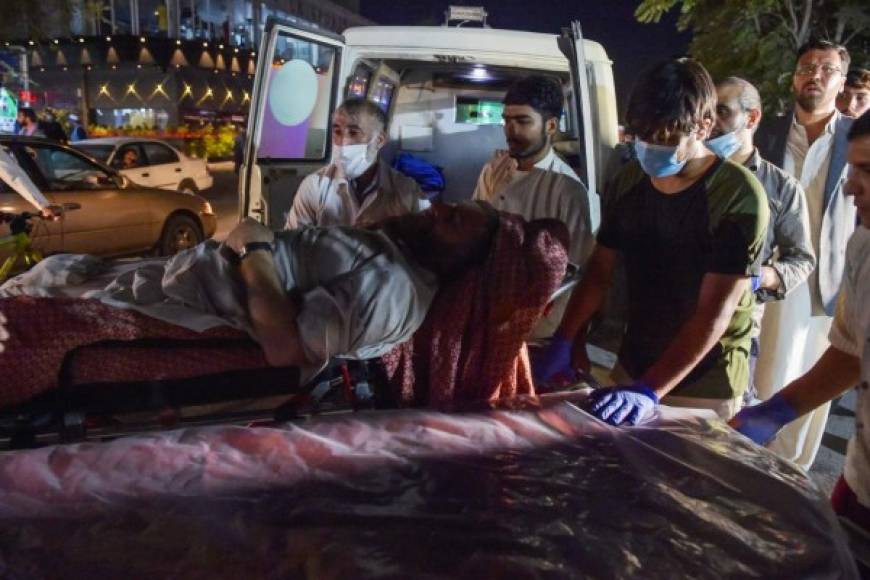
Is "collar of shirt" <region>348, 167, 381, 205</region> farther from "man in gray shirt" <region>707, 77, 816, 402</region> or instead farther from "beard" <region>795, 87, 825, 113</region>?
"beard" <region>795, 87, 825, 113</region>

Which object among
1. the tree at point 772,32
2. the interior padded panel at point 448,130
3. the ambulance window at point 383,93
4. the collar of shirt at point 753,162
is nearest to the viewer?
the collar of shirt at point 753,162

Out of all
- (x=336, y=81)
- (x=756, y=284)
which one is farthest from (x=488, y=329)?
(x=336, y=81)

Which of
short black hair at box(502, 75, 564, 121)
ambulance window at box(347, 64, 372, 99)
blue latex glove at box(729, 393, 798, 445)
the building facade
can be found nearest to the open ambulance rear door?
ambulance window at box(347, 64, 372, 99)

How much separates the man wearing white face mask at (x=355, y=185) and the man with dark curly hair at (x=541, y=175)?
581mm

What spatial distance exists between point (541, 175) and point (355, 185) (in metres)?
1.02

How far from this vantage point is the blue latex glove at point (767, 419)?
199 cm

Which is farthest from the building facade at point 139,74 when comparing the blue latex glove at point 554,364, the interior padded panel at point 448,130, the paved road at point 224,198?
the blue latex glove at point 554,364

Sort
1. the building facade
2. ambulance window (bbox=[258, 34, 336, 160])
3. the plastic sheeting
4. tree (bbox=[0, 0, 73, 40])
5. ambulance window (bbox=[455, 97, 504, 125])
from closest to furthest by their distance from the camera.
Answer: the plastic sheeting
ambulance window (bbox=[258, 34, 336, 160])
ambulance window (bbox=[455, 97, 504, 125])
tree (bbox=[0, 0, 73, 40])
the building facade

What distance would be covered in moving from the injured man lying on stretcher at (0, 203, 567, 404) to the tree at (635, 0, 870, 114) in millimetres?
8362

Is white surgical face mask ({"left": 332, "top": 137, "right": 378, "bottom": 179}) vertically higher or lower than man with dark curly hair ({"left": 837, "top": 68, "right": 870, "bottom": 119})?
lower

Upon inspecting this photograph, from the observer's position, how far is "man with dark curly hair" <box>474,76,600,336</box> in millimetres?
3145

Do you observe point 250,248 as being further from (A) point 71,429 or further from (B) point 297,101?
(B) point 297,101

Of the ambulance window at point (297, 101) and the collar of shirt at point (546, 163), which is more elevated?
the ambulance window at point (297, 101)

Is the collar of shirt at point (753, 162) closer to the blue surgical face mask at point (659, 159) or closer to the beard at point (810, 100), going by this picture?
the beard at point (810, 100)
